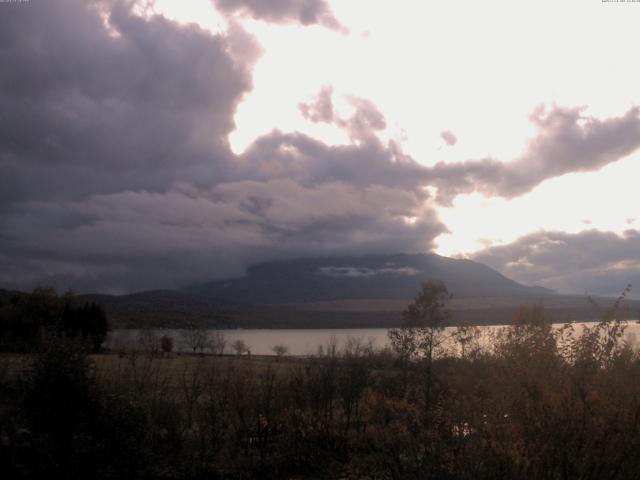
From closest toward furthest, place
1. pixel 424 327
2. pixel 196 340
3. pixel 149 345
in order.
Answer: pixel 424 327, pixel 149 345, pixel 196 340

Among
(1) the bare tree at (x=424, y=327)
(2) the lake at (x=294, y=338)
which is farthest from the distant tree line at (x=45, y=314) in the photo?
(1) the bare tree at (x=424, y=327)

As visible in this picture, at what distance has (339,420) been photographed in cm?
2041

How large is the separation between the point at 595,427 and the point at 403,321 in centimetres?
2671

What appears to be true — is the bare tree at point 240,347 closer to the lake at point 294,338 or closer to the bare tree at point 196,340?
the bare tree at point 196,340

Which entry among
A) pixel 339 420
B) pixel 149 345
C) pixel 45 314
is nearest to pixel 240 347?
pixel 45 314

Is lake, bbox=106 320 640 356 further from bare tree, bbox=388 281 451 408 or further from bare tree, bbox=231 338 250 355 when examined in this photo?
bare tree, bbox=231 338 250 355

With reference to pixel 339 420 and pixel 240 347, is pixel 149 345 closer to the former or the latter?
pixel 240 347

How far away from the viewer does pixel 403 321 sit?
35.1 metres

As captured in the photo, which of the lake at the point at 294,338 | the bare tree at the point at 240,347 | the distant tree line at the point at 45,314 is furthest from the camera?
the bare tree at the point at 240,347

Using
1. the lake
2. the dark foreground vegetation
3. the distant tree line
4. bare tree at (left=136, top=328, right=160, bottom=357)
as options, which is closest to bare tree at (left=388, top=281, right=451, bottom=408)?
the lake

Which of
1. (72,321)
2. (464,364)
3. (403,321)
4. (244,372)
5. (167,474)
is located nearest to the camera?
(167,474)

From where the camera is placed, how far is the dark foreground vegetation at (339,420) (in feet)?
26.5

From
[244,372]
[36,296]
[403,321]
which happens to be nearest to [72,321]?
[36,296]

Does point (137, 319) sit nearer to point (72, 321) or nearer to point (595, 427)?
point (72, 321)
